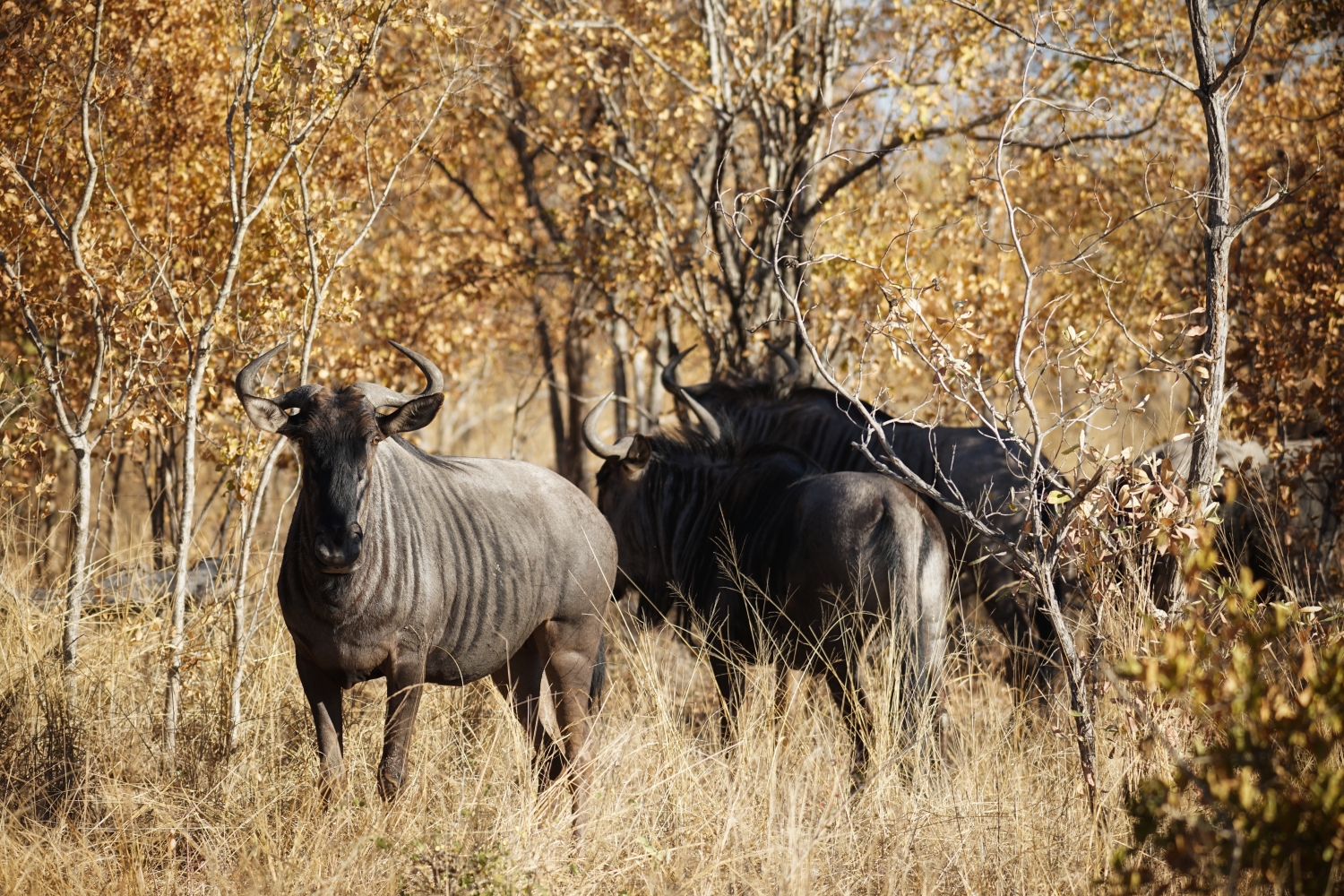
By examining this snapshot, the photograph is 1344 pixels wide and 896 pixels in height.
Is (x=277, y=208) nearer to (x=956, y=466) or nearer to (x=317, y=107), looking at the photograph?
(x=317, y=107)

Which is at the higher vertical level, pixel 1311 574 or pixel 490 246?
pixel 490 246

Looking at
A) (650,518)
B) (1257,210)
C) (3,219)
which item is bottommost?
(650,518)

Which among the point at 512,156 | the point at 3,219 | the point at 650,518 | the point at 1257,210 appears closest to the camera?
the point at 1257,210

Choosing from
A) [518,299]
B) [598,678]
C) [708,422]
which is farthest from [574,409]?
[598,678]

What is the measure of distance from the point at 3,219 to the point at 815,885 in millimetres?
4774

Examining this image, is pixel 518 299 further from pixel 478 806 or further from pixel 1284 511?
pixel 478 806

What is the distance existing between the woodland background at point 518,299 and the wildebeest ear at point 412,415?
96 centimetres

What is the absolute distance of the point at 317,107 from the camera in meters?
5.02

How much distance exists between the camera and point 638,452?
21.3 ft

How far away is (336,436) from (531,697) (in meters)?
1.58

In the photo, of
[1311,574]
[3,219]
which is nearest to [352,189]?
[3,219]

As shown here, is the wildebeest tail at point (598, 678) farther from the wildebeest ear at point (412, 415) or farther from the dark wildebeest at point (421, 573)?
the wildebeest ear at point (412, 415)

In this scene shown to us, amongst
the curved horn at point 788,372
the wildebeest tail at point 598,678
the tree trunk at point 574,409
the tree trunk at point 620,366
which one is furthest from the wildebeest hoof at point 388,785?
the tree trunk at point 620,366

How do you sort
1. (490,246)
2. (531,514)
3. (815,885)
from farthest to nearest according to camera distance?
(490,246) < (531,514) < (815,885)
